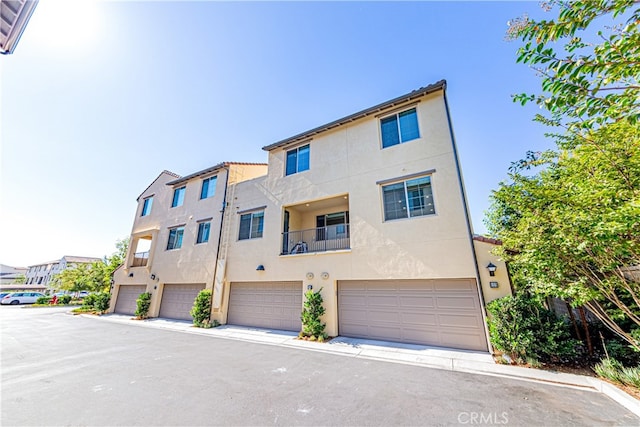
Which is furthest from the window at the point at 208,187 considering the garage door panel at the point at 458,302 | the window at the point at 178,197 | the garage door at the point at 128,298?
the garage door panel at the point at 458,302

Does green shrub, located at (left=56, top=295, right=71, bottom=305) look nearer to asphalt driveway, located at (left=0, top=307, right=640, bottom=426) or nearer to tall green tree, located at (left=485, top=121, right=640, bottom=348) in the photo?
asphalt driveway, located at (left=0, top=307, right=640, bottom=426)

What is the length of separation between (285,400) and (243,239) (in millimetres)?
8991

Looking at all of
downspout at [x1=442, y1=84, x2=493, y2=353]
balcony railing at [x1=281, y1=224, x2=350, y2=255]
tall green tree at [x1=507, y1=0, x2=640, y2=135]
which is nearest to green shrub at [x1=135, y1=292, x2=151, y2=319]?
balcony railing at [x1=281, y1=224, x2=350, y2=255]

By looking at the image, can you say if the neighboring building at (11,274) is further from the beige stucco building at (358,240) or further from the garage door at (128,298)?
the beige stucco building at (358,240)

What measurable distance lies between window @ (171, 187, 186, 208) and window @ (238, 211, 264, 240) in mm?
6337

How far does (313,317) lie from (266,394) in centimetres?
442

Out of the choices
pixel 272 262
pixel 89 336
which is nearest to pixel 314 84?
pixel 272 262

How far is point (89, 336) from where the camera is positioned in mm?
9719

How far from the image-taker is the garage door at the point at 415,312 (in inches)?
278


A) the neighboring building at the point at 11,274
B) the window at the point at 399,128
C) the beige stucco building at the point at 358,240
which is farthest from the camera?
the neighboring building at the point at 11,274

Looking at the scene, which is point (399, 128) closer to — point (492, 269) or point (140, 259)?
point (492, 269)

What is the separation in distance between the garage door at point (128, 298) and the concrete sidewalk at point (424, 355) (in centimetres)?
837

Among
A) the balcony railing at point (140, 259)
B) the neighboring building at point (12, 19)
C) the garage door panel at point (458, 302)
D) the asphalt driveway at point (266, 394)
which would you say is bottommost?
the asphalt driveway at point (266, 394)

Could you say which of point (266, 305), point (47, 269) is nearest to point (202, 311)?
point (266, 305)
